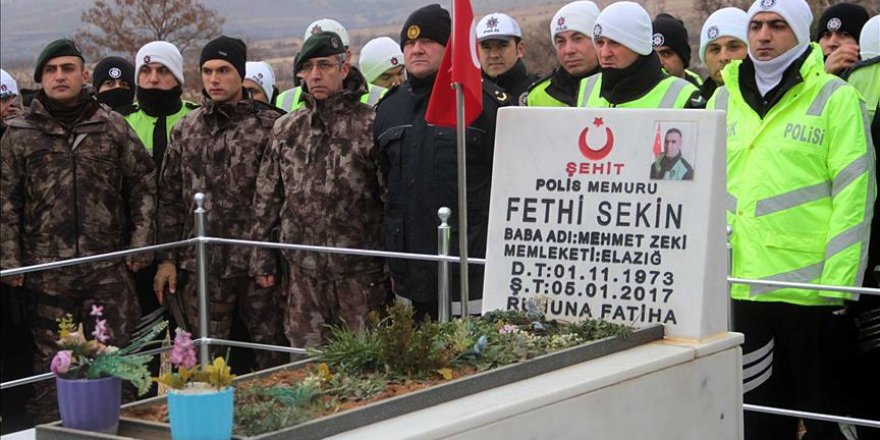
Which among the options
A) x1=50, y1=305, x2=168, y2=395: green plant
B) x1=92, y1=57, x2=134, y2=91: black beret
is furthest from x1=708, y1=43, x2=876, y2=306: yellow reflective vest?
x1=92, y1=57, x2=134, y2=91: black beret

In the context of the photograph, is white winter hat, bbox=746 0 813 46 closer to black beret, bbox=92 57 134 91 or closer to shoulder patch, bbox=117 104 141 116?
shoulder patch, bbox=117 104 141 116

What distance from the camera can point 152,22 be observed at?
77.3 feet

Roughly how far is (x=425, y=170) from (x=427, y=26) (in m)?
0.81

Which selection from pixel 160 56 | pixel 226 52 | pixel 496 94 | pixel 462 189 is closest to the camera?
pixel 462 189

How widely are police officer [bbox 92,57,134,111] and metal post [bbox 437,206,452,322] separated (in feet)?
12.8

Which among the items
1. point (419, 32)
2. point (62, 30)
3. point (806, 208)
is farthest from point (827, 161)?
point (62, 30)

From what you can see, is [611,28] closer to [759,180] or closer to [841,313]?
[759,180]

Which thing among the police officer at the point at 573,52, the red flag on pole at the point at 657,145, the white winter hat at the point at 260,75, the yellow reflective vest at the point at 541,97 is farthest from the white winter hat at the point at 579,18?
the white winter hat at the point at 260,75

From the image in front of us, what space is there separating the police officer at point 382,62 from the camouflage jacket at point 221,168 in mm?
1844

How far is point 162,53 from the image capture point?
389 inches

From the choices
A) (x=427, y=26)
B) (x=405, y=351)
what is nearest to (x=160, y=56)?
(x=427, y=26)

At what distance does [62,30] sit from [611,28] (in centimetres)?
4258

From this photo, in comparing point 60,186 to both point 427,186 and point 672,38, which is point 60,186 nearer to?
point 427,186

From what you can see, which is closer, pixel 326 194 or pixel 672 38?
pixel 326 194
